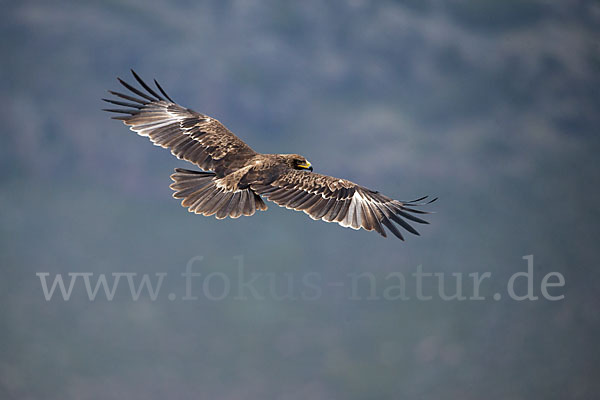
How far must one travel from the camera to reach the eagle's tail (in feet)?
26.1

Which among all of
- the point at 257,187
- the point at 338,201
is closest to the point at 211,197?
the point at 257,187

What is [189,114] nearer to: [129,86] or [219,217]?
[129,86]

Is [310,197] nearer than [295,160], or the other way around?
[310,197]

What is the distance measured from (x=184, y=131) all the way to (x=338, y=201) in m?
2.59

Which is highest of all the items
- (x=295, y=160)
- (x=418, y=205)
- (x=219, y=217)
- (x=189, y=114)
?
(x=189, y=114)

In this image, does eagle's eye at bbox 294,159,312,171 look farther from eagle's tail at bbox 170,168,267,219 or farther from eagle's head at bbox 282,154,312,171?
eagle's tail at bbox 170,168,267,219

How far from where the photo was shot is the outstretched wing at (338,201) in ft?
26.4

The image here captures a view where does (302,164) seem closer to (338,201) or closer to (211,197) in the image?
(338,201)

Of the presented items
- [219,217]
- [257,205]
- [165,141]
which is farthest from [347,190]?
[165,141]

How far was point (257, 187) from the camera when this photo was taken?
813 centimetres

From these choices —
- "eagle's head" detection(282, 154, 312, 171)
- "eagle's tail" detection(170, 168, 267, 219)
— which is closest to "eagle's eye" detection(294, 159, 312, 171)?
"eagle's head" detection(282, 154, 312, 171)

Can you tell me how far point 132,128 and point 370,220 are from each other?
12.4ft

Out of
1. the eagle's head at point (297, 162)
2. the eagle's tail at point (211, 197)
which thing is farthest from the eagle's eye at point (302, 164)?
the eagle's tail at point (211, 197)

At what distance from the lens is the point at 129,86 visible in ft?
31.8
